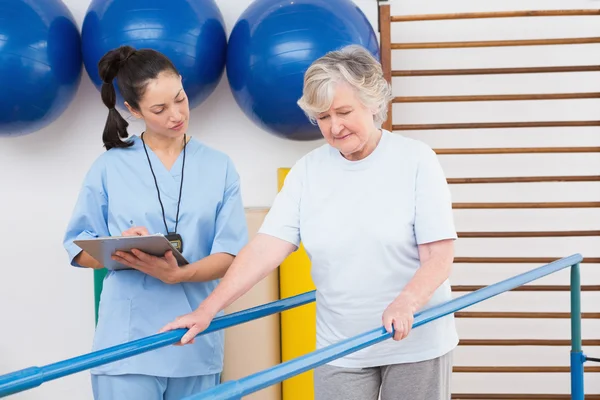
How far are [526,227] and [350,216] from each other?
5.91 feet

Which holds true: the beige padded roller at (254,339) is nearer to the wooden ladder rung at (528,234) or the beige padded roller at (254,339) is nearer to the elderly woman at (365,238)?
the wooden ladder rung at (528,234)

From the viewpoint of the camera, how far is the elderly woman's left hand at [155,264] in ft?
5.46

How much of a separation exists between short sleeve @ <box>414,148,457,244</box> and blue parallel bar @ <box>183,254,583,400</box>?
0.15 metres

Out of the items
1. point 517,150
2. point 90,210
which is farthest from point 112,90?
point 517,150

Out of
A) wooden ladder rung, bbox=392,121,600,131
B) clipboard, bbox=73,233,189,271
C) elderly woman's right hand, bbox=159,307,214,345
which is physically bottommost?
elderly woman's right hand, bbox=159,307,214,345

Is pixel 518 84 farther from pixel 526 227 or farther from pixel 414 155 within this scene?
pixel 414 155

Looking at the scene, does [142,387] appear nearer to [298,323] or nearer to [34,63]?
[298,323]

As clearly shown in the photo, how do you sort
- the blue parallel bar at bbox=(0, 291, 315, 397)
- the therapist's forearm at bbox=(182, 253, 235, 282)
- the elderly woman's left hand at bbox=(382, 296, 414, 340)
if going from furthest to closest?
1. the therapist's forearm at bbox=(182, 253, 235, 282)
2. the elderly woman's left hand at bbox=(382, 296, 414, 340)
3. the blue parallel bar at bbox=(0, 291, 315, 397)

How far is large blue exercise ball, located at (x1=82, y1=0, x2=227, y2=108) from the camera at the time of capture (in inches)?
99.7

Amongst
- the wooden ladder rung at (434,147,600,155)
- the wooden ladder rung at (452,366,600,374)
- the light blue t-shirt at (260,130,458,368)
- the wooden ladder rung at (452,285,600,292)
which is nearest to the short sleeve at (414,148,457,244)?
the light blue t-shirt at (260,130,458,368)

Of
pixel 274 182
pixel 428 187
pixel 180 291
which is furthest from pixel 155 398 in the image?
pixel 274 182

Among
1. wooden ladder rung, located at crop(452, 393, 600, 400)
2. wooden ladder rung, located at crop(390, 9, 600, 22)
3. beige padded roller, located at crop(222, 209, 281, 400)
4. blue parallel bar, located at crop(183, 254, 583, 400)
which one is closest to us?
blue parallel bar, located at crop(183, 254, 583, 400)

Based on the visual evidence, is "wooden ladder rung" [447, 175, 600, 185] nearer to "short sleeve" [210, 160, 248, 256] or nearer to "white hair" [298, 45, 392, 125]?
"short sleeve" [210, 160, 248, 256]

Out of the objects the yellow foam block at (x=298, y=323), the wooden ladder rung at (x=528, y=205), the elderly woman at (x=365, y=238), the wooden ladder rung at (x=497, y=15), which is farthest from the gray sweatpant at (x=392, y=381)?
the wooden ladder rung at (x=497, y=15)
